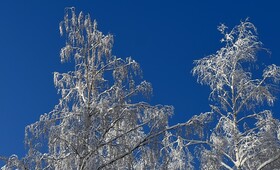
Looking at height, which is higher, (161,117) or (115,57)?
(115,57)

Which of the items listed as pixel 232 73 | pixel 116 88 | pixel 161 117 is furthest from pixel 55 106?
pixel 232 73

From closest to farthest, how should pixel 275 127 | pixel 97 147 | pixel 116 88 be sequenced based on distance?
1. pixel 97 147
2. pixel 116 88
3. pixel 275 127

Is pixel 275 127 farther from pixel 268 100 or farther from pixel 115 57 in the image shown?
pixel 115 57

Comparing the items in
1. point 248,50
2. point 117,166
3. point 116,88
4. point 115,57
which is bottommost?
point 117,166

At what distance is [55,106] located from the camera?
492 inches

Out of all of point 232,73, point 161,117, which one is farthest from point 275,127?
point 161,117

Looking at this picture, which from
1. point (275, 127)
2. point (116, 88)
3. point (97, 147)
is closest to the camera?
point (97, 147)

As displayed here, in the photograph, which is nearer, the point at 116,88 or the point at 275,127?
the point at 116,88

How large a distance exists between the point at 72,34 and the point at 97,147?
309cm

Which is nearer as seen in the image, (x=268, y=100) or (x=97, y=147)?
(x=97, y=147)

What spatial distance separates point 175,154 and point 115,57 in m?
4.70

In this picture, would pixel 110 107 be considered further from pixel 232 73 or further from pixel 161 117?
pixel 232 73

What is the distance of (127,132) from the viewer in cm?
1170

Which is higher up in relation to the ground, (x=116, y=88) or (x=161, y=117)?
(x=116, y=88)
